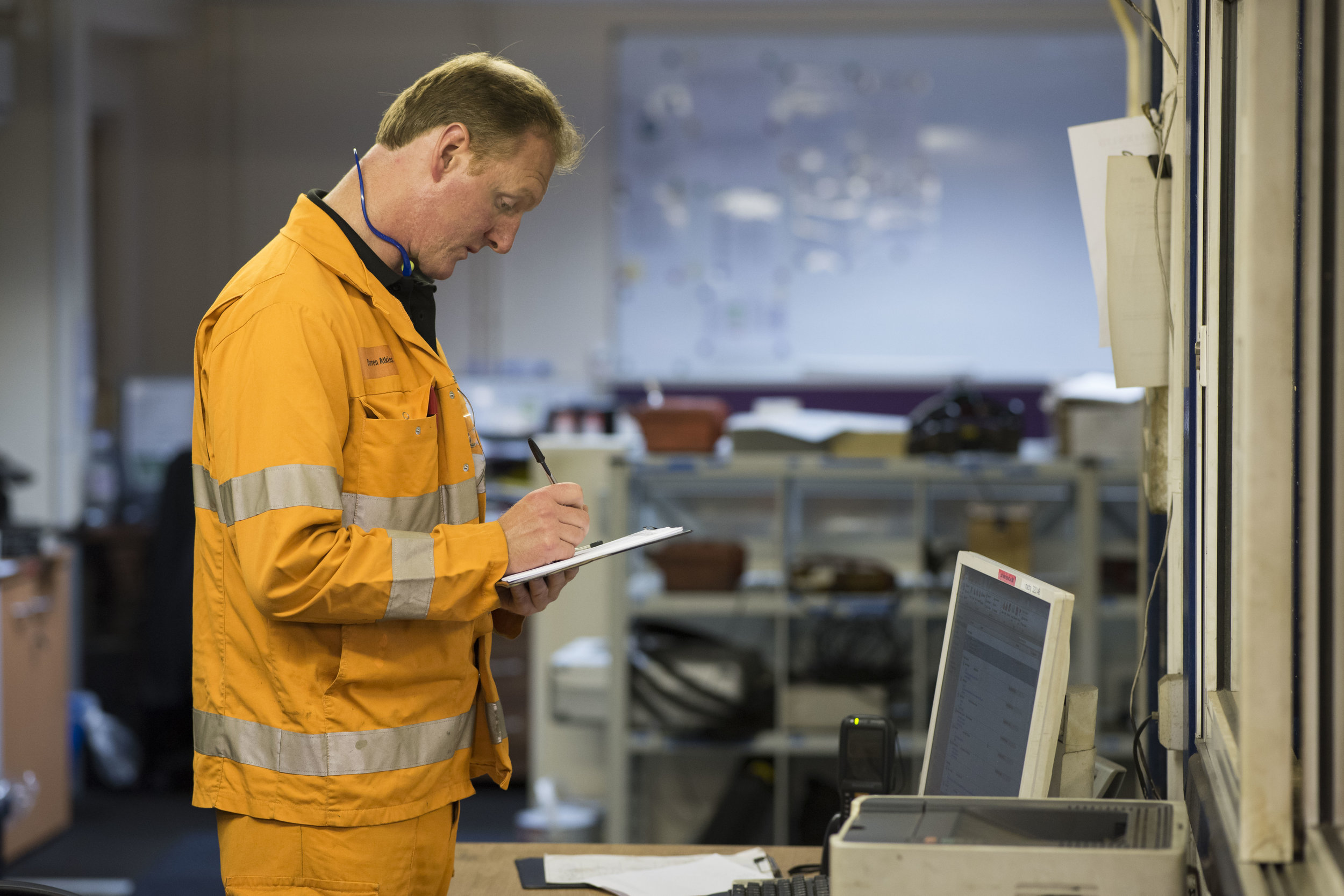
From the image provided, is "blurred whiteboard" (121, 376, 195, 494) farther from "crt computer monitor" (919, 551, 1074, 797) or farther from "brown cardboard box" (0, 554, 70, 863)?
"crt computer monitor" (919, 551, 1074, 797)

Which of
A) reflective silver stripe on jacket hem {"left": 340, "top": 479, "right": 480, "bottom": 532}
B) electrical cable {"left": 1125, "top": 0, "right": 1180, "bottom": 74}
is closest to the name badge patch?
reflective silver stripe on jacket hem {"left": 340, "top": 479, "right": 480, "bottom": 532}

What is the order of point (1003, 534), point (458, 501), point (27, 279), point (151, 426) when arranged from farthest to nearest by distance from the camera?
point (151, 426) → point (27, 279) → point (1003, 534) → point (458, 501)

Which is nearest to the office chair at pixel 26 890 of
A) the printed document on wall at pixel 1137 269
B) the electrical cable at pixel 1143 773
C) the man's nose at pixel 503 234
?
the man's nose at pixel 503 234

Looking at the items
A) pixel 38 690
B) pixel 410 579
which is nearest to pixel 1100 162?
pixel 410 579

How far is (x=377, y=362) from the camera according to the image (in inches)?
52.6

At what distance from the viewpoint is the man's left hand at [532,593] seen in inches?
56.3

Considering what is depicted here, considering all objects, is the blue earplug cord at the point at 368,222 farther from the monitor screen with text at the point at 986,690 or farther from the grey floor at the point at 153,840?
the grey floor at the point at 153,840

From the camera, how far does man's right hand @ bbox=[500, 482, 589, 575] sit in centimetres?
130

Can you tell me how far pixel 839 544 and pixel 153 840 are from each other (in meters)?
2.40

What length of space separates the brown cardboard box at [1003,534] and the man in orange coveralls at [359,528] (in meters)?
2.10

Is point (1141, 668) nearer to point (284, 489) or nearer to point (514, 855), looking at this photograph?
point (514, 855)

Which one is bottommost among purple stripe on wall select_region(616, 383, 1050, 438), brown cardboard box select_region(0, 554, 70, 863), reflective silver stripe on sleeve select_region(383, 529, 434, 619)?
brown cardboard box select_region(0, 554, 70, 863)

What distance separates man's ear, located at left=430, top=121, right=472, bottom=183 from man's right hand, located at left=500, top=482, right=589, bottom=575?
15.0 inches

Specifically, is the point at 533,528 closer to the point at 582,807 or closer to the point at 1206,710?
the point at 1206,710
